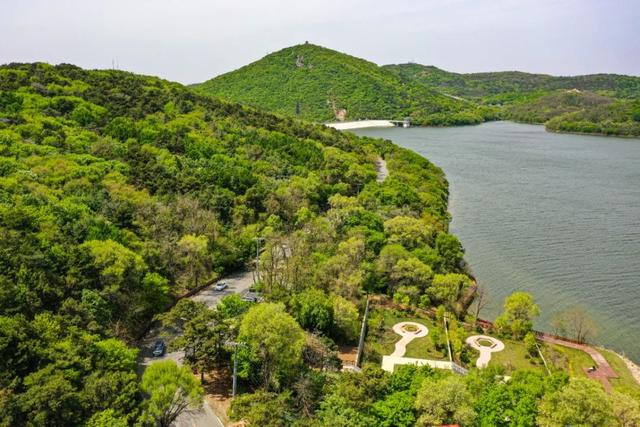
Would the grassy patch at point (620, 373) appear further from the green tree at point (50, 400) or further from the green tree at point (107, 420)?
the green tree at point (50, 400)

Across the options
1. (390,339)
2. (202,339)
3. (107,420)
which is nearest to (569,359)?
(390,339)

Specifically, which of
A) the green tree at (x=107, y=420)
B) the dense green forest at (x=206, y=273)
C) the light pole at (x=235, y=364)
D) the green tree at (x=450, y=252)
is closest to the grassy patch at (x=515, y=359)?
the dense green forest at (x=206, y=273)

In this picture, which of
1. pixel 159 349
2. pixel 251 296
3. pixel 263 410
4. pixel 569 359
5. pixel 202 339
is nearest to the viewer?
pixel 263 410

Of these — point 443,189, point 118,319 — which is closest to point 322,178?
point 443,189

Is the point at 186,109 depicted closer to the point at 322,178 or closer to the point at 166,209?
the point at 322,178

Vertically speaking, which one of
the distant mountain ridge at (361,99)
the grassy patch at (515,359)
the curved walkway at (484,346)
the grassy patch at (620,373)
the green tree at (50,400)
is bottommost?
the grassy patch at (620,373)

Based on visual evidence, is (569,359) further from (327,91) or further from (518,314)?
(327,91)

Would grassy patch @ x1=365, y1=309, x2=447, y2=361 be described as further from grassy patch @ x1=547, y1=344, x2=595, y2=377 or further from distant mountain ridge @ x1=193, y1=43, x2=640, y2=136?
distant mountain ridge @ x1=193, y1=43, x2=640, y2=136

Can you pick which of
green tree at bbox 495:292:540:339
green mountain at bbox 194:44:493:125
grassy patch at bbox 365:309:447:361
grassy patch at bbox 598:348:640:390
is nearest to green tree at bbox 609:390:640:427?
grassy patch at bbox 598:348:640:390
